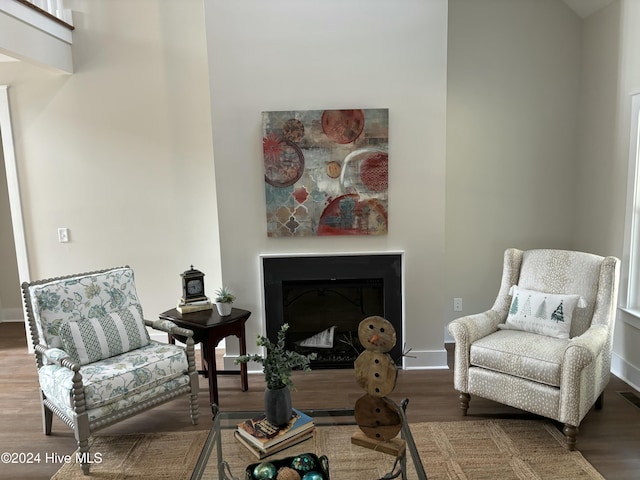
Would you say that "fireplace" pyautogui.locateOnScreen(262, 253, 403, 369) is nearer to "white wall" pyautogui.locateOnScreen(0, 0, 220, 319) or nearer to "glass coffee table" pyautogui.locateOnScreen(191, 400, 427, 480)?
"white wall" pyautogui.locateOnScreen(0, 0, 220, 319)

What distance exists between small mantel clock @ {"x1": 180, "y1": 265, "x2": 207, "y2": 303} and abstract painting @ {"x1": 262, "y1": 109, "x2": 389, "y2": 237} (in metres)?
0.60

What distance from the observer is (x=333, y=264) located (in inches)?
139

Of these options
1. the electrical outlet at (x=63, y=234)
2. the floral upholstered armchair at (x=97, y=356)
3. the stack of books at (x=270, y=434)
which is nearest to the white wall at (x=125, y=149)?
the electrical outlet at (x=63, y=234)

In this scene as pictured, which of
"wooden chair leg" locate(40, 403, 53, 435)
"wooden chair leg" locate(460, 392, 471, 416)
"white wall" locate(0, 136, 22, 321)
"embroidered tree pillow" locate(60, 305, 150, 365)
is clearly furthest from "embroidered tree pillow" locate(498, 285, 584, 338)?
"white wall" locate(0, 136, 22, 321)

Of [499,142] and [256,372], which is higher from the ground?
[499,142]

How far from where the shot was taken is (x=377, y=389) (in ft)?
6.56

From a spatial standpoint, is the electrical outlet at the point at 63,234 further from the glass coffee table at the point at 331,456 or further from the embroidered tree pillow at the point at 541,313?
the embroidered tree pillow at the point at 541,313

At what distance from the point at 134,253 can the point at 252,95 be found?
5.55ft

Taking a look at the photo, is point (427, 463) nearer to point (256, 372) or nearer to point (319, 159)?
point (256, 372)

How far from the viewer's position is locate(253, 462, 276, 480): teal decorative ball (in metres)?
1.82

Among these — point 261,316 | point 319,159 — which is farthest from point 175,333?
point 319,159

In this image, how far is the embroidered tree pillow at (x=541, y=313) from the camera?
9.53ft

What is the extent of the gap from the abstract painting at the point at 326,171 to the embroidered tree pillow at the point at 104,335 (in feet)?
3.58

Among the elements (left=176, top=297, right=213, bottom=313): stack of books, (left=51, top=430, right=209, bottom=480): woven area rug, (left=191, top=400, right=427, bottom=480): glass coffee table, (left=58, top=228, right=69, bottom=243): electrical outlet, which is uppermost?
(left=58, top=228, right=69, bottom=243): electrical outlet
